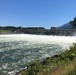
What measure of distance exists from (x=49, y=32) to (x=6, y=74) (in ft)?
374

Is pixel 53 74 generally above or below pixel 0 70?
above

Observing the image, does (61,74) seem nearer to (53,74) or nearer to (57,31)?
(53,74)

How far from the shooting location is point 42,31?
463ft

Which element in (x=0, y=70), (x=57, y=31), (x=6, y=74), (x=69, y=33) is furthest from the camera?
(x=57, y=31)

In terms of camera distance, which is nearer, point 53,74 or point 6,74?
point 53,74

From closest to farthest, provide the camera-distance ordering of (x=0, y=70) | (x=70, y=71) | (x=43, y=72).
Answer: (x=70, y=71), (x=43, y=72), (x=0, y=70)

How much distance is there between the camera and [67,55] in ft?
63.3

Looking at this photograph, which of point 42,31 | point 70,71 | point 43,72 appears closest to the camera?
point 70,71

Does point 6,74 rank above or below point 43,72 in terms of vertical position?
below

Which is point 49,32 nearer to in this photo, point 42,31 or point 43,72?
point 42,31

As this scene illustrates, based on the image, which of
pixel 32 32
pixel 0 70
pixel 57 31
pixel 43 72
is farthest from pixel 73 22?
pixel 43 72

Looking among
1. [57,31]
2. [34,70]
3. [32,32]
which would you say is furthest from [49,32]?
[34,70]

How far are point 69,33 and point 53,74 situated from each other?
348ft

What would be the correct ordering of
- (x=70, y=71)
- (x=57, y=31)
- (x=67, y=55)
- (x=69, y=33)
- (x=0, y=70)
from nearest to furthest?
(x=70, y=71) < (x=67, y=55) < (x=0, y=70) < (x=69, y=33) < (x=57, y=31)
